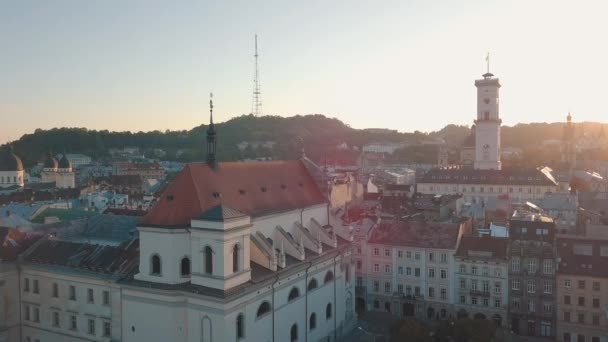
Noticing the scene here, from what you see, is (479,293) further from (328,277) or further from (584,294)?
(328,277)

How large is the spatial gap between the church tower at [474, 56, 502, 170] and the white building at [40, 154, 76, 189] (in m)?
66.5

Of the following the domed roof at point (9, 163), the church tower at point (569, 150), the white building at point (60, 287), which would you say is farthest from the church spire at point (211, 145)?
the church tower at point (569, 150)

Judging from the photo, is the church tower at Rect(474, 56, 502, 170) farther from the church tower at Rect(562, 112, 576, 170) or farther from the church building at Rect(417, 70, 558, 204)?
the church tower at Rect(562, 112, 576, 170)

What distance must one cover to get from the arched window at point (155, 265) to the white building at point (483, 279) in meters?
23.0

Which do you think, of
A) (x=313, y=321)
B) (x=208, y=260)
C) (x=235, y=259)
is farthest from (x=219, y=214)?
(x=313, y=321)

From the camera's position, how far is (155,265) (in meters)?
29.6

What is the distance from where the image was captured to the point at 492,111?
84812 mm

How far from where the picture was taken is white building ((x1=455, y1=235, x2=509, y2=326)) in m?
40.3

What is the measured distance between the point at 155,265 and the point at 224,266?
4.67 meters

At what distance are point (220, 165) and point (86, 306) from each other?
11.3m

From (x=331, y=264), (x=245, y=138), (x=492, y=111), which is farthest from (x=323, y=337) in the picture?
(x=245, y=138)

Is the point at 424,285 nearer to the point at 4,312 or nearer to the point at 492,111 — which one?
the point at 4,312

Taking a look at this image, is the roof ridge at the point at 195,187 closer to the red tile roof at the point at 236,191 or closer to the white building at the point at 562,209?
the red tile roof at the point at 236,191

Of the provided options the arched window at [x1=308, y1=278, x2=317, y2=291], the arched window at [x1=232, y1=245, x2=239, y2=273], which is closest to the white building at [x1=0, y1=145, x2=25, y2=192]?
the arched window at [x1=308, y1=278, x2=317, y2=291]
